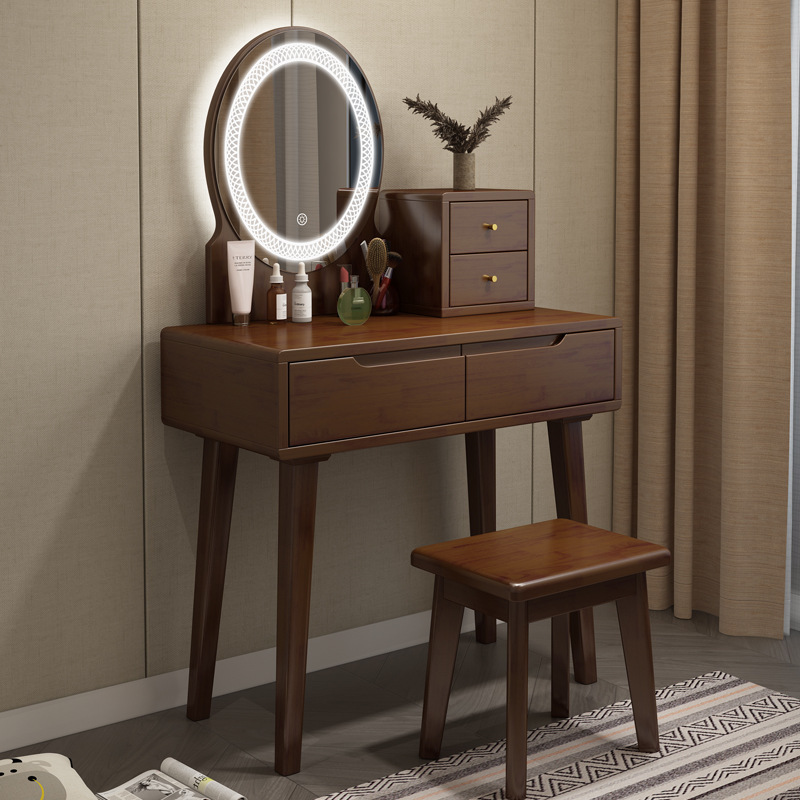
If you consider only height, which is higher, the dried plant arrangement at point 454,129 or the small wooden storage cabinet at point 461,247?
the dried plant arrangement at point 454,129

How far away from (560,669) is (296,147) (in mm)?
1341

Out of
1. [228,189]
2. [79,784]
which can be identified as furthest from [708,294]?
[79,784]

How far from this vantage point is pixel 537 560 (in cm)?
220

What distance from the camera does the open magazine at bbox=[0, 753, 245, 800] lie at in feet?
6.28

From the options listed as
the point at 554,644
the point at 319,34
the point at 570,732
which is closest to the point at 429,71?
the point at 319,34

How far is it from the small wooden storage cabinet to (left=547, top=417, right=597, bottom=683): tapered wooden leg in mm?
332

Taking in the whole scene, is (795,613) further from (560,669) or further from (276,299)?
(276,299)

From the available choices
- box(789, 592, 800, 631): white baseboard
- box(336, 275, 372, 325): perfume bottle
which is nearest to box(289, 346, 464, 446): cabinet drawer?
box(336, 275, 372, 325): perfume bottle

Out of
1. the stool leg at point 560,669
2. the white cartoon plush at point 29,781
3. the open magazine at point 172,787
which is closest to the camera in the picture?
the white cartoon plush at point 29,781

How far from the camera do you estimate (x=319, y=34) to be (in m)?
2.56

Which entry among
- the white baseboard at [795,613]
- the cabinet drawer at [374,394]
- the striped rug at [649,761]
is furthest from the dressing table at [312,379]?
the white baseboard at [795,613]

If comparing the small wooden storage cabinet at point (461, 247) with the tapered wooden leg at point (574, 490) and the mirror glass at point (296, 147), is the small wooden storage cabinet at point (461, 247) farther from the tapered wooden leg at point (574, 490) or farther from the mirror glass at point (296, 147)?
the tapered wooden leg at point (574, 490)

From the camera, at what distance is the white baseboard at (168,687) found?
239cm

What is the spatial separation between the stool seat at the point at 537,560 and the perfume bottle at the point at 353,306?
53cm
